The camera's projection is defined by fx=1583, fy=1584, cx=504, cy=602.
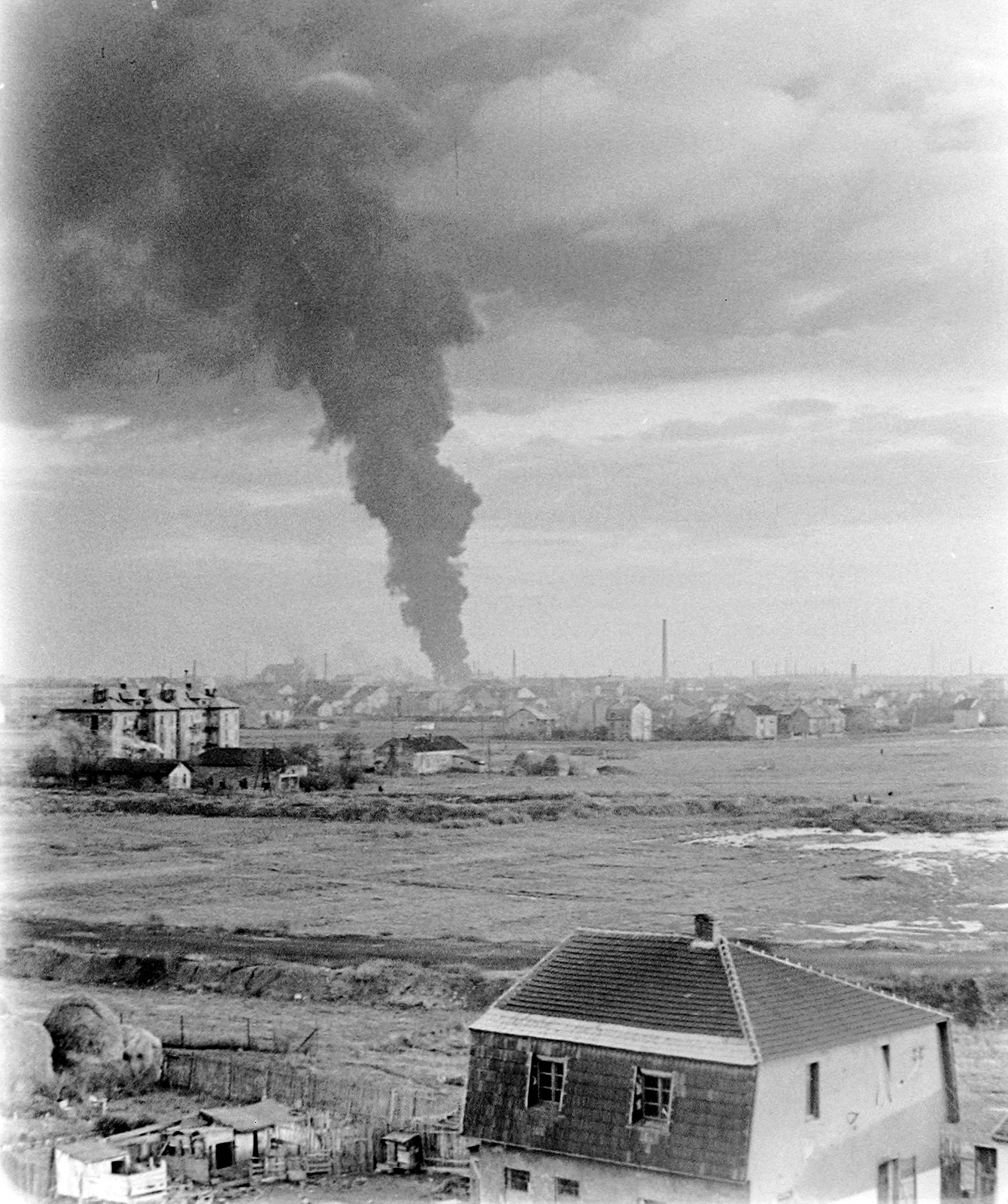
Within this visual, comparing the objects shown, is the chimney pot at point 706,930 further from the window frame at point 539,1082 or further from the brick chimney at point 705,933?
the window frame at point 539,1082

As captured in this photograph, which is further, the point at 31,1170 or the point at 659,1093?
the point at 31,1170

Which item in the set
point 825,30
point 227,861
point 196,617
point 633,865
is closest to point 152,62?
point 196,617

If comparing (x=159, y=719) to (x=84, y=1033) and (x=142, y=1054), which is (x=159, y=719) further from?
(x=142, y=1054)

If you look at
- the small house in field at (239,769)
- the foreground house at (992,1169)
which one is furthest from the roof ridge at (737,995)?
the small house in field at (239,769)

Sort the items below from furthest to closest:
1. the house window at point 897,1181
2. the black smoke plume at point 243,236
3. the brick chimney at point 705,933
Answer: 1. the black smoke plume at point 243,236
2. the brick chimney at point 705,933
3. the house window at point 897,1181

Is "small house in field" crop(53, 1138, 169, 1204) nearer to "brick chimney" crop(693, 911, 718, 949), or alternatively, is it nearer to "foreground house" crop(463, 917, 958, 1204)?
"foreground house" crop(463, 917, 958, 1204)

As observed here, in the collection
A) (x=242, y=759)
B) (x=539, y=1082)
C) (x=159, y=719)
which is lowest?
(x=539, y=1082)

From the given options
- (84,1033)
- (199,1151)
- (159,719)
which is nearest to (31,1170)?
(199,1151)

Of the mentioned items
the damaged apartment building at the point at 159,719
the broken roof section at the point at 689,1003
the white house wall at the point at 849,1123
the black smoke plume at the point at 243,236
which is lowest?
the white house wall at the point at 849,1123
